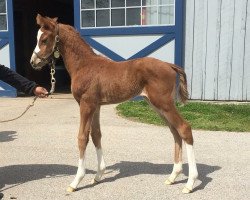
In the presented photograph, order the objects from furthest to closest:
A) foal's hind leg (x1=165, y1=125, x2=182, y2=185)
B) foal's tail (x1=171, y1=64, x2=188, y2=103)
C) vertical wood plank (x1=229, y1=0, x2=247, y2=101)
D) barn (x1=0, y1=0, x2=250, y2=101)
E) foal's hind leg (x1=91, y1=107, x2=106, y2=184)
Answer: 1. barn (x1=0, y1=0, x2=250, y2=101)
2. vertical wood plank (x1=229, y1=0, x2=247, y2=101)
3. foal's hind leg (x1=91, y1=107, x2=106, y2=184)
4. foal's hind leg (x1=165, y1=125, x2=182, y2=185)
5. foal's tail (x1=171, y1=64, x2=188, y2=103)

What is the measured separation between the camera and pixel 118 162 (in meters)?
5.38

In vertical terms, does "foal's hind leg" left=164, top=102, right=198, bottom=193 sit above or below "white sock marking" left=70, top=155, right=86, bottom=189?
above

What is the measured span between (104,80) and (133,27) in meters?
6.32

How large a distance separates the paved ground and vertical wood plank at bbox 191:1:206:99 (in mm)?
3045

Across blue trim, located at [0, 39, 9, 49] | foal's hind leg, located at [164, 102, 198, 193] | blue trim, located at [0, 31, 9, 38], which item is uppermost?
blue trim, located at [0, 31, 9, 38]

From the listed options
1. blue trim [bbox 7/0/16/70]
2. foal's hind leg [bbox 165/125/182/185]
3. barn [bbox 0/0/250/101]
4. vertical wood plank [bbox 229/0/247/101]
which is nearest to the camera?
foal's hind leg [bbox 165/125/182/185]

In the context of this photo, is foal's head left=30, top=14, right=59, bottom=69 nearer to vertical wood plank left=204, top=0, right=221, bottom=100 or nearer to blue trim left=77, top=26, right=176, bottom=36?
blue trim left=77, top=26, right=176, bottom=36

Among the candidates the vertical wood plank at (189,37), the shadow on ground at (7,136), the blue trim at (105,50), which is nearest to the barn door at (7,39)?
the blue trim at (105,50)

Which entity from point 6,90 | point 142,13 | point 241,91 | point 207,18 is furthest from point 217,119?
point 6,90

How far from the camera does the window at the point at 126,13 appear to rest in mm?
10211

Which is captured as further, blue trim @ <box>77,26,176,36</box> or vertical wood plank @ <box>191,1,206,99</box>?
blue trim @ <box>77,26,176,36</box>

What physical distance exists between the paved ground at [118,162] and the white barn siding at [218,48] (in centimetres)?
321

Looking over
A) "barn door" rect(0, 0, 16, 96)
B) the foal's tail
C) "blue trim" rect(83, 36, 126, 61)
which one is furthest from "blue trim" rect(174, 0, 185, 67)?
the foal's tail

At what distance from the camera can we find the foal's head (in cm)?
430
